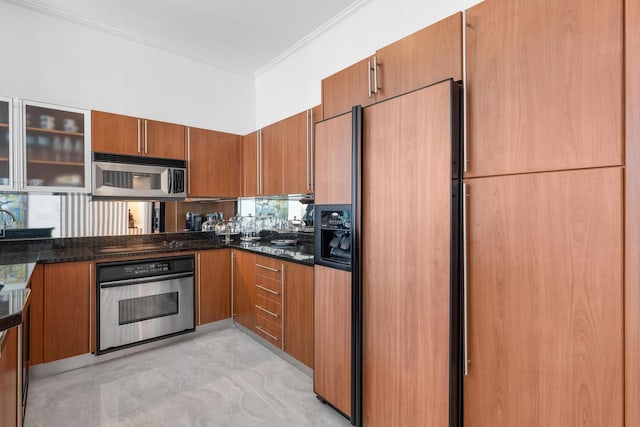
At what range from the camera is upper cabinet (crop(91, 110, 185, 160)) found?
292cm

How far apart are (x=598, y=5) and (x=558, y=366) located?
127 centimetres

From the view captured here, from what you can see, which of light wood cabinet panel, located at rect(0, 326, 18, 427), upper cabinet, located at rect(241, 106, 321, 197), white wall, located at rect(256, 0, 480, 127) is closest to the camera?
light wood cabinet panel, located at rect(0, 326, 18, 427)

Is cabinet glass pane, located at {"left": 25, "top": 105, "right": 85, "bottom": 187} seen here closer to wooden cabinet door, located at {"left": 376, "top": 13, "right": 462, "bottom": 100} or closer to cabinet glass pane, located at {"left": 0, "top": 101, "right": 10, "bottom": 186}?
cabinet glass pane, located at {"left": 0, "top": 101, "right": 10, "bottom": 186}

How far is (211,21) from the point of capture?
9.78 ft

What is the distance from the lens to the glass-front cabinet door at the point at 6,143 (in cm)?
250

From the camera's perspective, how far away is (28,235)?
9.27 feet

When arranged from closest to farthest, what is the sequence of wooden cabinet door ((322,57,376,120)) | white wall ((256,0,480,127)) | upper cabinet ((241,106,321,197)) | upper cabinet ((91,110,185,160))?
wooden cabinet door ((322,57,376,120)), white wall ((256,0,480,127)), upper cabinet ((241,106,321,197)), upper cabinet ((91,110,185,160))

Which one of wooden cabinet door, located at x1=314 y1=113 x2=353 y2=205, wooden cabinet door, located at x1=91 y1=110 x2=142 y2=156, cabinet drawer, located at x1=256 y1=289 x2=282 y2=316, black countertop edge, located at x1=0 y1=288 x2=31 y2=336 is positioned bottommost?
cabinet drawer, located at x1=256 y1=289 x2=282 y2=316

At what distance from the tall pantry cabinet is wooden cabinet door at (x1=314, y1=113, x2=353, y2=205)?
27.3 inches

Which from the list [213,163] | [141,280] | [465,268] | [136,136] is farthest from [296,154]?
[465,268]

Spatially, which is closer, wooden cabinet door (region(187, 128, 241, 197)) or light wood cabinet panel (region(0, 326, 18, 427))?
light wood cabinet panel (region(0, 326, 18, 427))

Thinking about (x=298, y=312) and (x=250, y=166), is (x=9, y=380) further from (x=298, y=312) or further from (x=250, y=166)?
(x=250, y=166)

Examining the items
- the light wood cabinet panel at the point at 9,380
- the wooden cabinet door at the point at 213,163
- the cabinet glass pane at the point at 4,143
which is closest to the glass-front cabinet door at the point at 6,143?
Result: the cabinet glass pane at the point at 4,143

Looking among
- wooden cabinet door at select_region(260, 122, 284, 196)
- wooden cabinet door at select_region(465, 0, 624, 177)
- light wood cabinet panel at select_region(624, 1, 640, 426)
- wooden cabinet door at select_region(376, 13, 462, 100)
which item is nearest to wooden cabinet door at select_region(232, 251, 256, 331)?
wooden cabinet door at select_region(260, 122, 284, 196)
